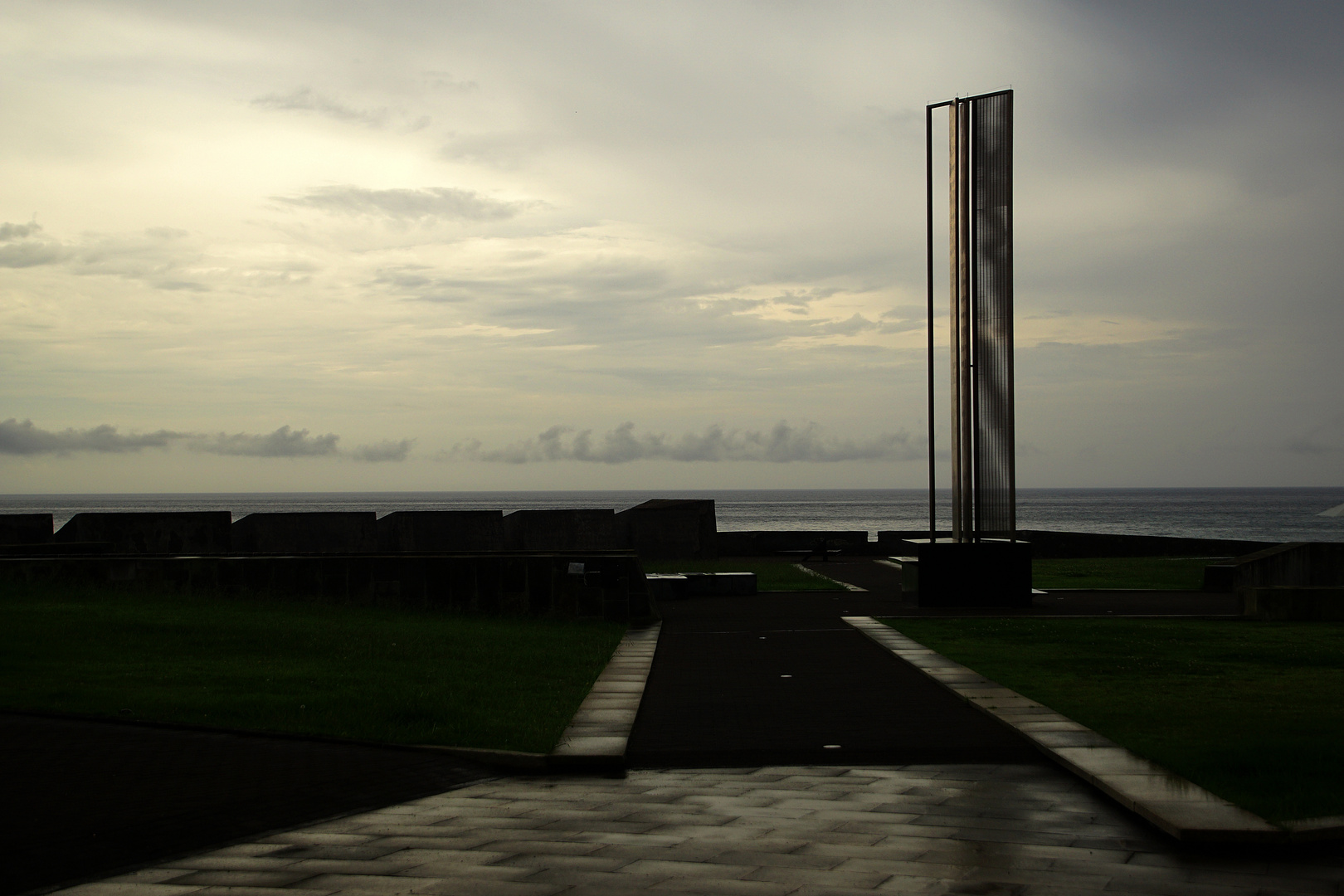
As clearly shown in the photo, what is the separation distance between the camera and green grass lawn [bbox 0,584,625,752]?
917 cm

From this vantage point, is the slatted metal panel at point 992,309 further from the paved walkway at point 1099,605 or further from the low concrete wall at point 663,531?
the low concrete wall at point 663,531

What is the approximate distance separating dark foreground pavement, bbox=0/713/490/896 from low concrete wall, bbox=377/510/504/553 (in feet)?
66.7

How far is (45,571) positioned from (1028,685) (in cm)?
1422

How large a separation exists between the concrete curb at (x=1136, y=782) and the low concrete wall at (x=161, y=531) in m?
20.1

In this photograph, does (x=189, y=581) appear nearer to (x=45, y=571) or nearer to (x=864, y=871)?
(x=45, y=571)

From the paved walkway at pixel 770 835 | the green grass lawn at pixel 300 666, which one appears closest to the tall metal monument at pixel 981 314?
the green grass lawn at pixel 300 666

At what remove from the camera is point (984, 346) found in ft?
67.9

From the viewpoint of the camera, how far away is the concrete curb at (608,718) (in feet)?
26.3

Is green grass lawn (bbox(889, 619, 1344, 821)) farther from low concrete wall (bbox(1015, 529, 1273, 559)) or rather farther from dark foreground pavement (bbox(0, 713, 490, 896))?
low concrete wall (bbox(1015, 529, 1273, 559))

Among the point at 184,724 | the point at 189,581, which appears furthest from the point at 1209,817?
the point at 189,581

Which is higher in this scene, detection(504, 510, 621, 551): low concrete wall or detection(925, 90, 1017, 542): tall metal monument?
detection(925, 90, 1017, 542): tall metal monument

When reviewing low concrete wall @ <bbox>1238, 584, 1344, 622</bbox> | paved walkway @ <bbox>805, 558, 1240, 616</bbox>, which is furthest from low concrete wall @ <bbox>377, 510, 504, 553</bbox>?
low concrete wall @ <bbox>1238, 584, 1344, 622</bbox>

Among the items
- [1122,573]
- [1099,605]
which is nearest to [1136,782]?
[1099,605]

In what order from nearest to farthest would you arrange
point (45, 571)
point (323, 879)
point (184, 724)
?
point (323, 879) → point (184, 724) → point (45, 571)
